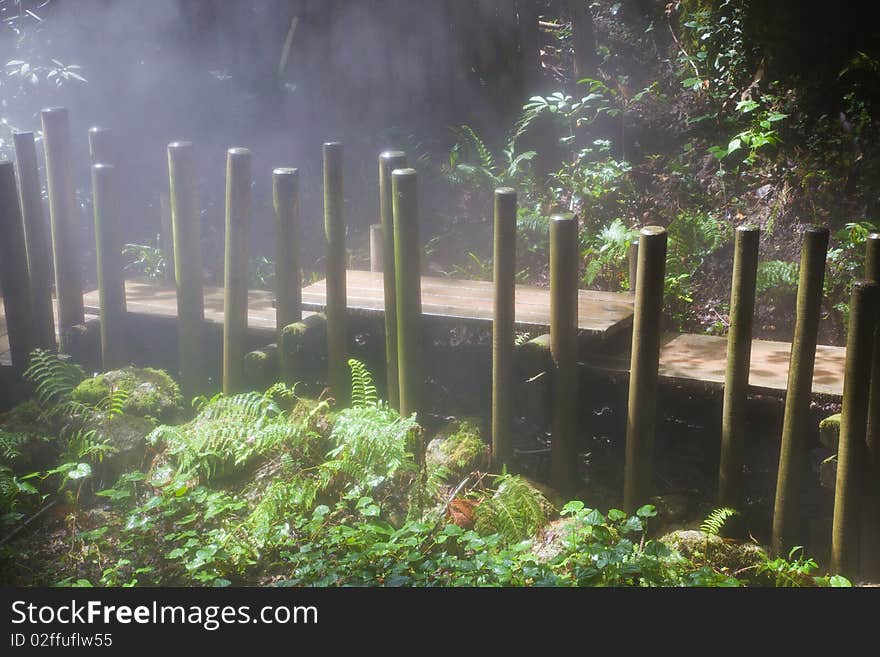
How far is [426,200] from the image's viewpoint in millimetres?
9211

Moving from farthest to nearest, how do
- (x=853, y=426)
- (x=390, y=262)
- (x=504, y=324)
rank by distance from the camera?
(x=390, y=262) < (x=504, y=324) < (x=853, y=426)

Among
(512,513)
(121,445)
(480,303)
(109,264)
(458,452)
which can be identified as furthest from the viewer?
(109,264)

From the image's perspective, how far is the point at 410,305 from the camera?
17.6 feet

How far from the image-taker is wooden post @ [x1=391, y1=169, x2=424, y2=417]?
5207mm

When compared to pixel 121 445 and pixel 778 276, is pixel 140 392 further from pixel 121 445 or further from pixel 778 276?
pixel 778 276

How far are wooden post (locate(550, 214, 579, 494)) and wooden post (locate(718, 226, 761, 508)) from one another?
0.81m

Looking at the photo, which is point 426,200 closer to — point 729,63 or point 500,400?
point 729,63

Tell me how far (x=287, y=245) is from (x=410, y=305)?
0.93m

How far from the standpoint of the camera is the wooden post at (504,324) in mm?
4977

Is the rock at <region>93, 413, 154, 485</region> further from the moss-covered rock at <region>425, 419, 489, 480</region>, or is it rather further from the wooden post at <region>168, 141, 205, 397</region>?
the moss-covered rock at <region>425, 419, 489, 480</region>

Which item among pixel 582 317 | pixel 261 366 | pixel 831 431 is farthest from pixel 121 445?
pixel 831 431

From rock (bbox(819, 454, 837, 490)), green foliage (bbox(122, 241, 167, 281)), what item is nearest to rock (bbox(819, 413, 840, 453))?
rock (bbox(819, 454, 837, 490))
